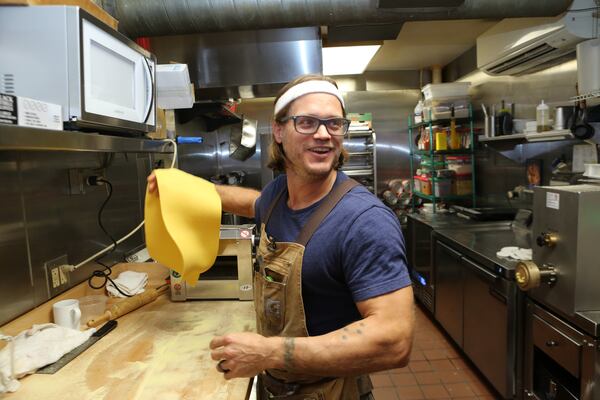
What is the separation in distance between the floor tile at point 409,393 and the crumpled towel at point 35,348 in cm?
196

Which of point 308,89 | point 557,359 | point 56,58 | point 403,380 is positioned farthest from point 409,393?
point 56,58

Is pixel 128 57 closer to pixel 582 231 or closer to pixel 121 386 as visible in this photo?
pixel 121 386

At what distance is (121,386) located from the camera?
3.69 ft

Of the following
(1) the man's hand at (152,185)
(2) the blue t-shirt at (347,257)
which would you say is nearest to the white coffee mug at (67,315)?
(1) the man's hand at (152,185)

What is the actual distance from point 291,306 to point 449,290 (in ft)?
7.29

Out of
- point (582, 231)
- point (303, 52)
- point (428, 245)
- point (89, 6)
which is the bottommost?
point (428, 245)

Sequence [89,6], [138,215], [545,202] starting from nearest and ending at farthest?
[89,6], [545,202], [138,215]

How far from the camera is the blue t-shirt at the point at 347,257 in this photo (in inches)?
38.4

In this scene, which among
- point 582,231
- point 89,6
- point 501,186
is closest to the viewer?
point 89,6

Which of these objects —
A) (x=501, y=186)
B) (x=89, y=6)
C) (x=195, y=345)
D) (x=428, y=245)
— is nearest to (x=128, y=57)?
(x=89, y=6)

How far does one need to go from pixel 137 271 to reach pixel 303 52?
1.71 meters

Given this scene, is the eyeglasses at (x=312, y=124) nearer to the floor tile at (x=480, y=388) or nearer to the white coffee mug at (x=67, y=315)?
the white coffee mug at (x=67, y=315)

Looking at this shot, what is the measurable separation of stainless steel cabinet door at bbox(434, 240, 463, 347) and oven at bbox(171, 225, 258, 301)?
171 cm

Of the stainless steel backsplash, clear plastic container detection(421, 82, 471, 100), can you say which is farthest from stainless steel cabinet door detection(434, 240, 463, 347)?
the stainless steel backsplash
